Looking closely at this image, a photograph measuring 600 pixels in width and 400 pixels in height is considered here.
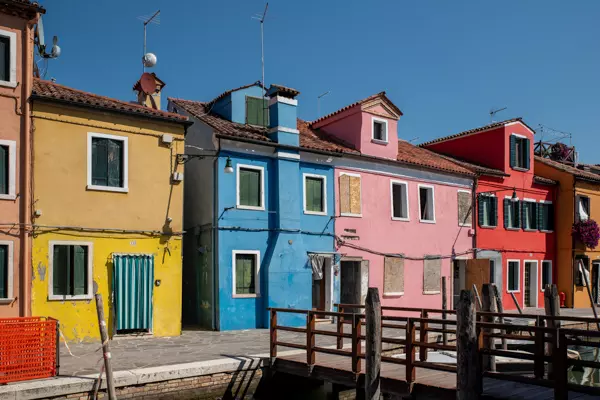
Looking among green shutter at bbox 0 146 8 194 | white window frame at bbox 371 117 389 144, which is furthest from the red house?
green shutter at bbox 0 146 8 194

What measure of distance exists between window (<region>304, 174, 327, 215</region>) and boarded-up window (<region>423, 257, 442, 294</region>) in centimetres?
535

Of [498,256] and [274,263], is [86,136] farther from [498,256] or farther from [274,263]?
[498,256]

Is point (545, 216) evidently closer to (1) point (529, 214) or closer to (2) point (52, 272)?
(1) point (529, 214)

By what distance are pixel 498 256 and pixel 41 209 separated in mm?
18314

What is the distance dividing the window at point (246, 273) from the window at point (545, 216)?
15256mm

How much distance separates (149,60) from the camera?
1808 centimetres

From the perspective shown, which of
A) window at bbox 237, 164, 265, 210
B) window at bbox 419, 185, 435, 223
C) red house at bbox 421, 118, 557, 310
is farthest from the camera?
red house at bbox 421, 118, 557, 310

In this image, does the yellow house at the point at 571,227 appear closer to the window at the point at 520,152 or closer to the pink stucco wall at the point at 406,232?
the window at the point at 520,152

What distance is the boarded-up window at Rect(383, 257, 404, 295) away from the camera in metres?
20.9

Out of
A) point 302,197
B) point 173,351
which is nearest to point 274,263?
point 302,197

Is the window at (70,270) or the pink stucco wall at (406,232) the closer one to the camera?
the window at (70,270)

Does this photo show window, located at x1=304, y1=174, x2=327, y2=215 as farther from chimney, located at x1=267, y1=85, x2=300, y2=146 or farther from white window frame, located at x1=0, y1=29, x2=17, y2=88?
white window frame, located at x1=0, y1=29, x2=17, y2=88

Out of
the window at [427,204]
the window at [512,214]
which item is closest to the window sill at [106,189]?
the window at [427,204]

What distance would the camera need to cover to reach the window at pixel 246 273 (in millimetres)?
17281
